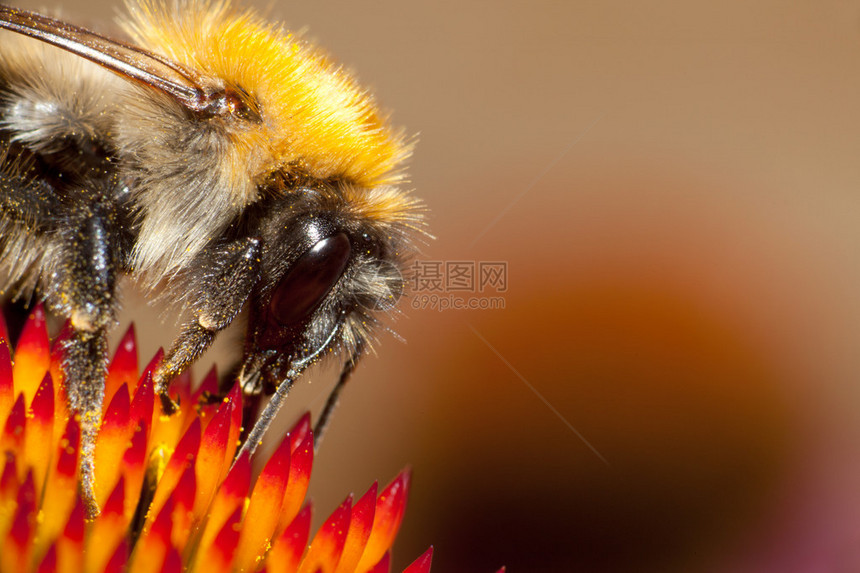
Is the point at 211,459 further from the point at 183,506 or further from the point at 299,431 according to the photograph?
the point at 299,431

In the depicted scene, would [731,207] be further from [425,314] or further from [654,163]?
[425,314]

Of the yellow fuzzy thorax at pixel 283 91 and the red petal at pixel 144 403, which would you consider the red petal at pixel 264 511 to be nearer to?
the red petal at pixel 144 403

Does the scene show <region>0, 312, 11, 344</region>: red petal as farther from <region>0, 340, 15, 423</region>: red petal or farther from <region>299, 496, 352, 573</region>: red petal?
<region>299, 496, 352, 573</region>: red petal

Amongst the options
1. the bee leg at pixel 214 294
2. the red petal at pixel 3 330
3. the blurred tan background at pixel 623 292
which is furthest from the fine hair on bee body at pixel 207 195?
the blurred tan background at pixel 623 292

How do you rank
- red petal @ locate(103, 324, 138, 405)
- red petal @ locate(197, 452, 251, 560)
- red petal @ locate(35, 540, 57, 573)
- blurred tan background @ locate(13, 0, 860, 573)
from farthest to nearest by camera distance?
blurred tan background @ locate(13, 0, 860, 573) → red petal @ locate(103, 324, 138, 405) → red petal @ locate(197, 452, 251, 560) → red petal @ locate(35, 540, 57, 573)

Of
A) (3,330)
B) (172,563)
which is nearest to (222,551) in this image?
(172,563)

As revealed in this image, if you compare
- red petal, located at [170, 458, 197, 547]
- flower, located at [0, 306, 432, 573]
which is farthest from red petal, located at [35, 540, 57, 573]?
red petal, located at [170, 458, 197, 547]

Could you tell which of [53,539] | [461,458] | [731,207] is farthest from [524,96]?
[53,539]
